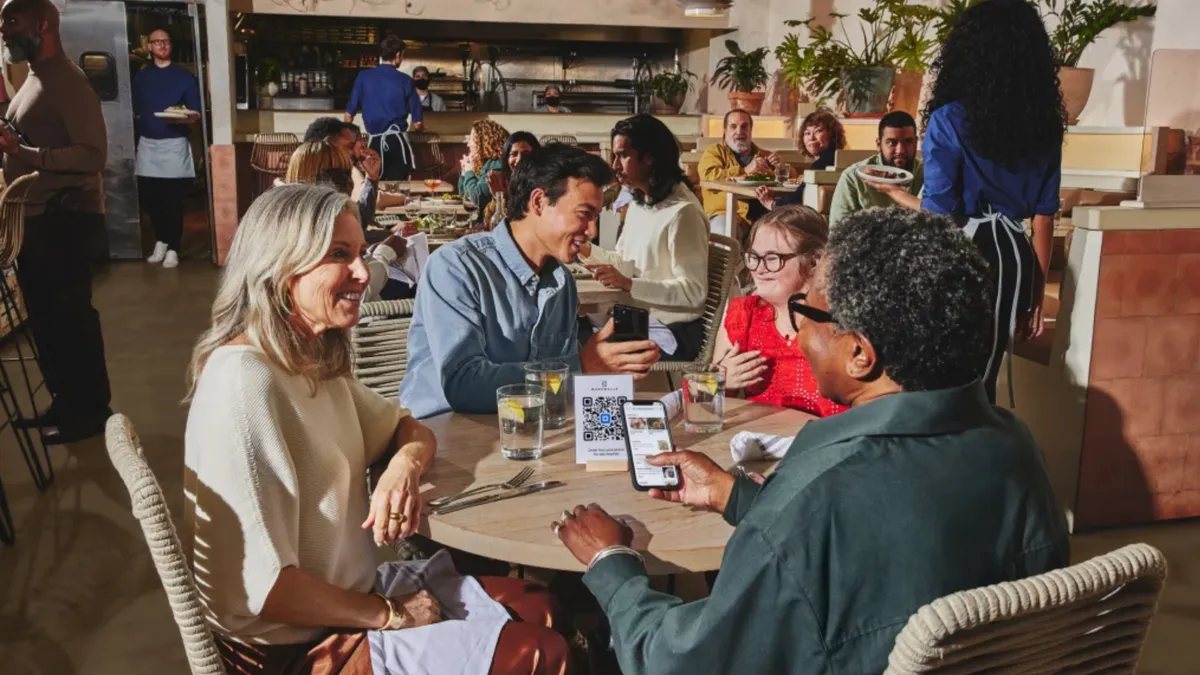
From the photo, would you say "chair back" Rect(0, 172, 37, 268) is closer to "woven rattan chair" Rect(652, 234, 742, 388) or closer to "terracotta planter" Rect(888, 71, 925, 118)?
"woven rattan chair" Rect(652, 234, 742, 388)

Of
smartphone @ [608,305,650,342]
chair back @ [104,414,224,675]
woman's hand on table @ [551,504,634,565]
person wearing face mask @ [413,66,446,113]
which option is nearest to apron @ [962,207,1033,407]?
smartphone @ [608,305,650,342]

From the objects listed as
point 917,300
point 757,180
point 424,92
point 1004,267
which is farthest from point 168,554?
point 424,92

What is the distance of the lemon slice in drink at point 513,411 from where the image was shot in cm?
193

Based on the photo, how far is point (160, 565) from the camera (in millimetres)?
1334

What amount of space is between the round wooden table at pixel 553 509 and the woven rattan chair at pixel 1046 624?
→ 57cm

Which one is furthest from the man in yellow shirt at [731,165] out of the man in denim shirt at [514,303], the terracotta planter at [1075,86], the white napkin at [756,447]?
the white napkin at [756,447]

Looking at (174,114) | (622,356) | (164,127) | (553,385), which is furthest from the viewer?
(164,127)

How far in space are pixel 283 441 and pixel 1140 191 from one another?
2.96 meters

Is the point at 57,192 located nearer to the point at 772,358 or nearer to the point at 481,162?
the point at 481,162

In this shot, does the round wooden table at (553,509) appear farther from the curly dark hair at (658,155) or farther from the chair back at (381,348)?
the curly dark hair at (658,155)

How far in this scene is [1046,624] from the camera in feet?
3.51

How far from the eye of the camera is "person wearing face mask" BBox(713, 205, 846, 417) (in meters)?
2.50

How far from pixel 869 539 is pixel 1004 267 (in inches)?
93.5

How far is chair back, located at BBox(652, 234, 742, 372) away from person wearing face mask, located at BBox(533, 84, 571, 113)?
8.22 metres
